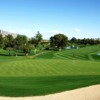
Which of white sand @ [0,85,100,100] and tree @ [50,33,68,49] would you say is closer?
white sand @ [0,85,100,100]

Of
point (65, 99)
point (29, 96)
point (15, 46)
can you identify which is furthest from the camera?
point (15, 46)

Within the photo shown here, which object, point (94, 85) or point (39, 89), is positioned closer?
point (39, 89)

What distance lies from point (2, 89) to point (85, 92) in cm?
715

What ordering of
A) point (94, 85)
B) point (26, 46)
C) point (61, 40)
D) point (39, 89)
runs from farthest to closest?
1. point (61, 40)
2. point (26, 46)
3. point (94, 85)
4. point (39, 89)

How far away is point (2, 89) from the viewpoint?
18.9 meters

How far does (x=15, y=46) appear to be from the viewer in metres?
91.1

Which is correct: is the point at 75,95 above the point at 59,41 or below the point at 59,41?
below

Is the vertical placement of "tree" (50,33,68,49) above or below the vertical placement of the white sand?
above

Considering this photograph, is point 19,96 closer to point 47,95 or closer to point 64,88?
point 47,95

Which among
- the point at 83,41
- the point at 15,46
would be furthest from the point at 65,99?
the point at 83,41

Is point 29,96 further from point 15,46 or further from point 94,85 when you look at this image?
point 15,46

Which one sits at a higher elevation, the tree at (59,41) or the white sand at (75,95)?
the tree at (59,41)

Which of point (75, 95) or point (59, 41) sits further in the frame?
point (59, 41)

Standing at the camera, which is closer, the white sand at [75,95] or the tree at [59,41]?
the white sand at [75,95]
